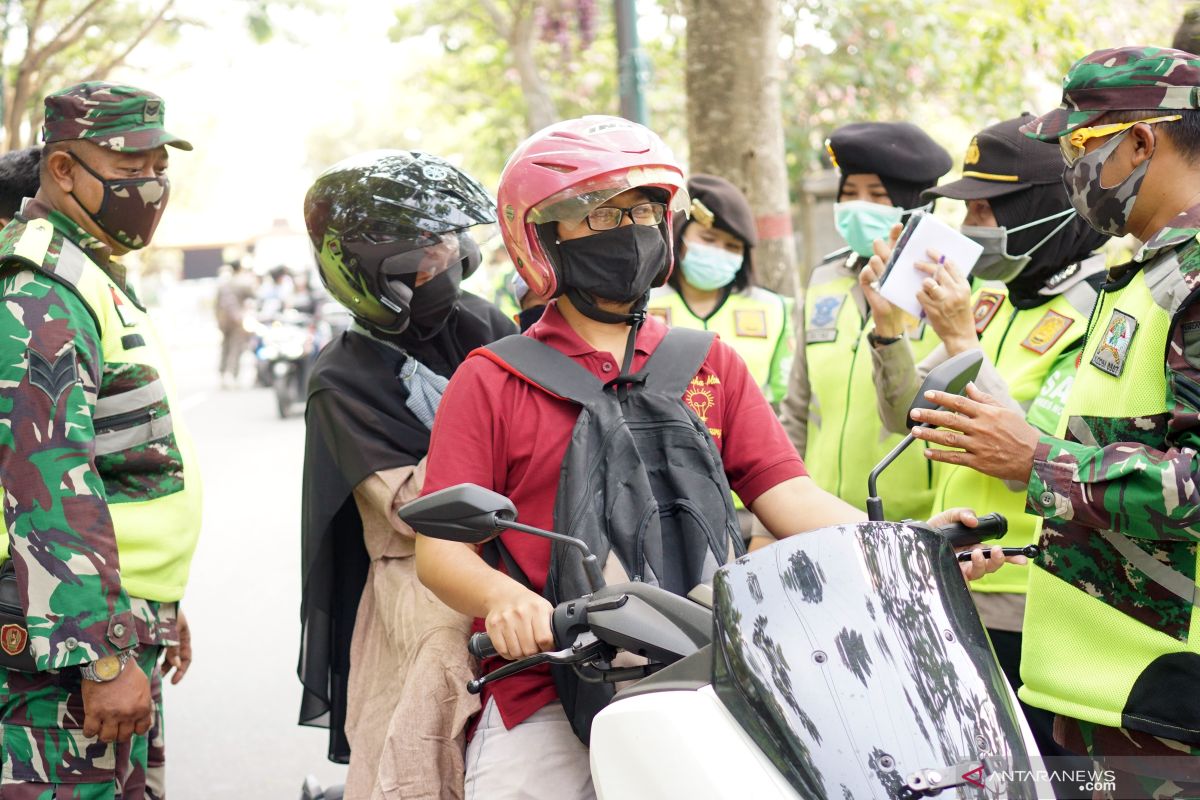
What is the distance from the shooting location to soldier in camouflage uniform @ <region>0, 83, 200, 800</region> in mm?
3066

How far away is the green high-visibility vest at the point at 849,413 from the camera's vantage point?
4070 millimetres

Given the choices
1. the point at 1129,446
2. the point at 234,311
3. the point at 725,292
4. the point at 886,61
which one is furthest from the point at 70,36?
the point at 1129,446

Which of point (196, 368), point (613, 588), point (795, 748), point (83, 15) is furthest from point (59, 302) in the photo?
point (196, 368)

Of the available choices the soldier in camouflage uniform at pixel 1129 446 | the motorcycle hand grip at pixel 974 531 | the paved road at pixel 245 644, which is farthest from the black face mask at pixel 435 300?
the paved road at pixel 245 644

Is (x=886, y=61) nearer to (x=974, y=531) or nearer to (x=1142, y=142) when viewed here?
(x=1142, y=142)

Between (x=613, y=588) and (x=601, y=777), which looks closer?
(x=601, y=777)

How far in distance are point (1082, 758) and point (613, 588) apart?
1.20 metres

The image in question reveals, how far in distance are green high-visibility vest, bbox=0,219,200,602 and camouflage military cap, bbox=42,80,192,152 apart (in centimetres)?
27

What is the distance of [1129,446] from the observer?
8.04ft

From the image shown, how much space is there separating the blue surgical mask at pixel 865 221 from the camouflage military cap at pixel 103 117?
2.24m

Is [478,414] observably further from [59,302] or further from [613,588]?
[59,302]

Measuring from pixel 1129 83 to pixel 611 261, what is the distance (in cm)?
108

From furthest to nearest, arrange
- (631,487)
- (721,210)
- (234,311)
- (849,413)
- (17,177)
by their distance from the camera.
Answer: (234,311) → (721,210) → (849,413) → (17,177) → (631,487)

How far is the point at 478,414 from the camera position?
2.63m
